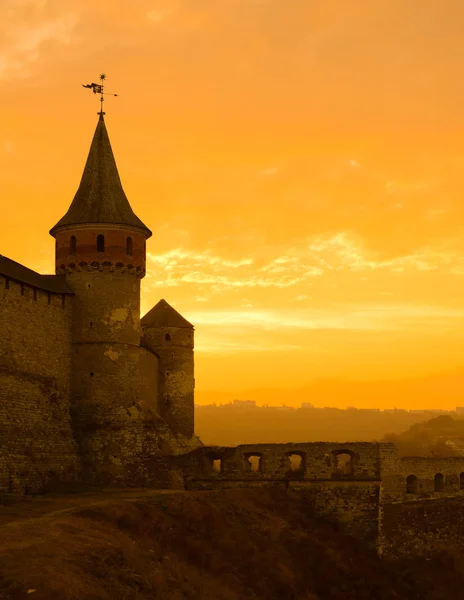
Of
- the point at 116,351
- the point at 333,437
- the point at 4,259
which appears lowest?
the point at 333,437

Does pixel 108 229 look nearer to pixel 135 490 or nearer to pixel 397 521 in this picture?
pixel 135 490

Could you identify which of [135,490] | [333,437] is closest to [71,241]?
[135,490]

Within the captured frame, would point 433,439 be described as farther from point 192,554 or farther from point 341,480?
point 192,554

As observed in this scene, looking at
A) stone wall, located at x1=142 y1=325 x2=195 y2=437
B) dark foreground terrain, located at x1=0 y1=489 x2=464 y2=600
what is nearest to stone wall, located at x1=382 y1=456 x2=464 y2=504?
dark foreground terrain, located at x1=0 y1=489 x2=464 y2=600

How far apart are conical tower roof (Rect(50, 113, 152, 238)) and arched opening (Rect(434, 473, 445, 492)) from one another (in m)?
19.1

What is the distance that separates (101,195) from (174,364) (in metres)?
12.0

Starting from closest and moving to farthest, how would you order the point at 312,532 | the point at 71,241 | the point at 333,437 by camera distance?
the point at 312,532
the point at 71,241
the point at 333,437

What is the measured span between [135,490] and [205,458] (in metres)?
3.89

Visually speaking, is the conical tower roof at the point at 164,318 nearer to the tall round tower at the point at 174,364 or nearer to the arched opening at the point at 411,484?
the tall round tower at the point at 174,364

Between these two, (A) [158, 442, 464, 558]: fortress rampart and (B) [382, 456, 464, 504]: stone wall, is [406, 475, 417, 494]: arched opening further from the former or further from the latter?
(A) [158, 442, 464, 558]: fortress rampart

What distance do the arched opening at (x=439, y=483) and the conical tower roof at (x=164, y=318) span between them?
16190 millimetres

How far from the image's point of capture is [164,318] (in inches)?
1861

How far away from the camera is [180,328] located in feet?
154

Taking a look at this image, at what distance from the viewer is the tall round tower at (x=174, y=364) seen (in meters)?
45.7
